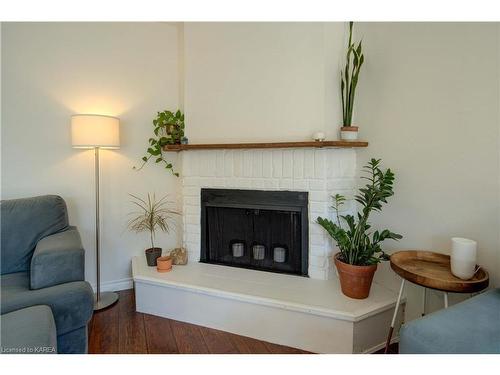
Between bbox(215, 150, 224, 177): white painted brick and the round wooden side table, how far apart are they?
1327 millimetres

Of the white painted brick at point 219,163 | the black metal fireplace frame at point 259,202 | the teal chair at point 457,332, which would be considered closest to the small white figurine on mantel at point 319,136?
the black metal fireplace frame at point 259,202

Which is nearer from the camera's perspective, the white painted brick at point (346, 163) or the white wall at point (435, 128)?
the white wall at point (435, 128)

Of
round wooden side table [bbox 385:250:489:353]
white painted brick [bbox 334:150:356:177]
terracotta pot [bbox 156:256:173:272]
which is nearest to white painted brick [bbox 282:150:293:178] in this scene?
white painted brick [bbox 334:150:356:177]

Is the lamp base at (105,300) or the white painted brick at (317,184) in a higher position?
the white painted brick at (317,184)

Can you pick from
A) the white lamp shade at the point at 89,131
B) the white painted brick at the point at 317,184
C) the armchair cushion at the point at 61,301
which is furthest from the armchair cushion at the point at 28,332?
the white painted brick at the point at 317,184

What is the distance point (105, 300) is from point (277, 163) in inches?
65.7

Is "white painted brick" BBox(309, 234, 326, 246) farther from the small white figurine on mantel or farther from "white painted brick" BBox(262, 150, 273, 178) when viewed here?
the small white figurine on mantel

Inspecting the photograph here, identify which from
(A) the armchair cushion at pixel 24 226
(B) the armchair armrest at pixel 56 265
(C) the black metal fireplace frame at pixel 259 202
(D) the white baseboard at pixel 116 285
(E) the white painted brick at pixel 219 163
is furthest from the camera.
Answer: (D) the white baseboard at pixel 116 285

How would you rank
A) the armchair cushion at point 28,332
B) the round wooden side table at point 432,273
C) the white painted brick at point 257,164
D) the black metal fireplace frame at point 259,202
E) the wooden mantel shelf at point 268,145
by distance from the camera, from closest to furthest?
the armchair cushion at point 28,332 → the round wooden side table at point 432,273 → the wooden mantel shelf at point 268,145 → the black metal fireplace frame at point 259,202 → the white painted brick at point 257,164

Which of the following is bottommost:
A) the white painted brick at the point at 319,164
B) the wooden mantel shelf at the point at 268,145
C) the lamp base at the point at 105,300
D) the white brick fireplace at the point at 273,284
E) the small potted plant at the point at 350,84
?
the lamp base at the point at 105,300

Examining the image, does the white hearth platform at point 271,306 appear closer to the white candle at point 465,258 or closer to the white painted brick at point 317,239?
the white painted brick at point 317,239

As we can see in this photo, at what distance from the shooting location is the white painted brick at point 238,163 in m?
2.32

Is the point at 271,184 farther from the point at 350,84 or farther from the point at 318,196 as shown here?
the point at 350,84

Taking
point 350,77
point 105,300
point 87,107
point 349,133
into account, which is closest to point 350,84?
point 350,77
